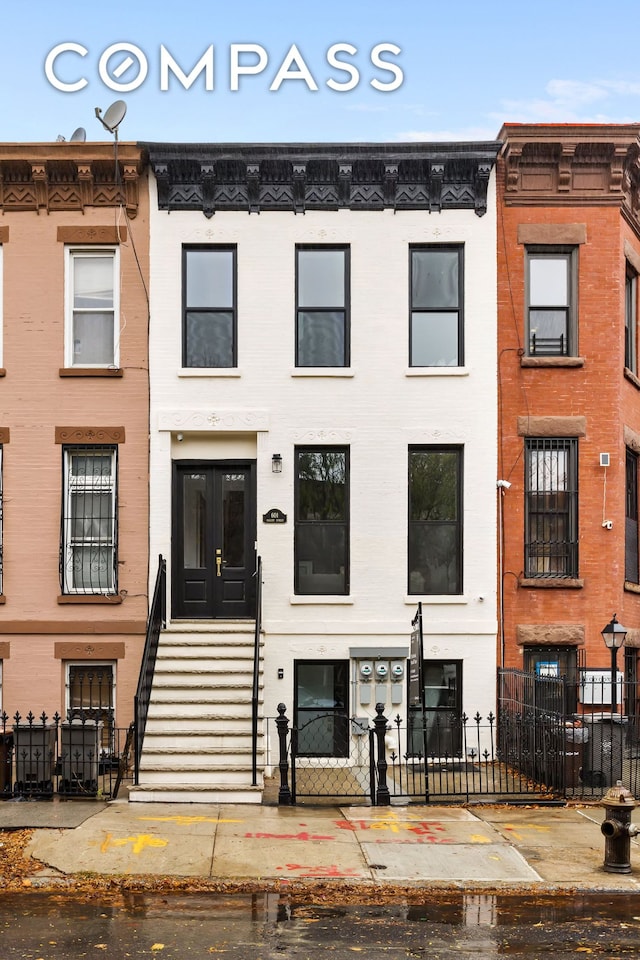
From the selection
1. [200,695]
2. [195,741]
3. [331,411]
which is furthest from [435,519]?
[195,741]

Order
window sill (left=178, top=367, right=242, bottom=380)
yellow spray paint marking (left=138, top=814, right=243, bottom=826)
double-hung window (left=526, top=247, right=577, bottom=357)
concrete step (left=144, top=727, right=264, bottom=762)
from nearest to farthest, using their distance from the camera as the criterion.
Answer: yellow spray paint marking (left=138, top=814, right=243, bottom=826) → concrete step (left=144, top=727, right=264, bottom=762) → window sill (left=178, top=367, right=242, bottom=380) → double-hung window (left=526, top=247, right=577, bottom=357)

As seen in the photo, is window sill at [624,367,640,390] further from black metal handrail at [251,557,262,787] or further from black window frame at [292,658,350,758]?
black metal handrail at [251,557,262,787]

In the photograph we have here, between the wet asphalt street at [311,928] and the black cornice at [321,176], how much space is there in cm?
1080

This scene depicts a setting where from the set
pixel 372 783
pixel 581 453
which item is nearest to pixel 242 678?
pixel 372 783

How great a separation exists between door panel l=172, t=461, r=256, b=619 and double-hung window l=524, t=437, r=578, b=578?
14.2 feet

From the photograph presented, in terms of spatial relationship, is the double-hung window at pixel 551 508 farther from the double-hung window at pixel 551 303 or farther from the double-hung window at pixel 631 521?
the double-hung window at pixel 551 303

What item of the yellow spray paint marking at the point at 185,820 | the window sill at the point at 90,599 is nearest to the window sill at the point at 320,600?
the window sill at the point at 90,599

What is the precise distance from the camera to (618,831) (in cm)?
1036

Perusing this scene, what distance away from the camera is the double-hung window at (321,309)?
1689 centimetres

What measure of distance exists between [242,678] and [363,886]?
17.5 feet

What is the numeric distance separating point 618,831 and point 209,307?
10036 mm

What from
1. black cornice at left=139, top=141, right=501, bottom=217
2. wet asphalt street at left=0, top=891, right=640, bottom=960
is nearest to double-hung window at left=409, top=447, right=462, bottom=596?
black cornice at left=139, top=141, right=501, bottom=217

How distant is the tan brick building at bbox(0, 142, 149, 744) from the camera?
16344mm

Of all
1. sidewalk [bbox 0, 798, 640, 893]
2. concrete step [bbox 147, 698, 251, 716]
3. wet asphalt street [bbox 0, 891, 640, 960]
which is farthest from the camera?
concrete step [bbox 147, 698, 251, 716]
